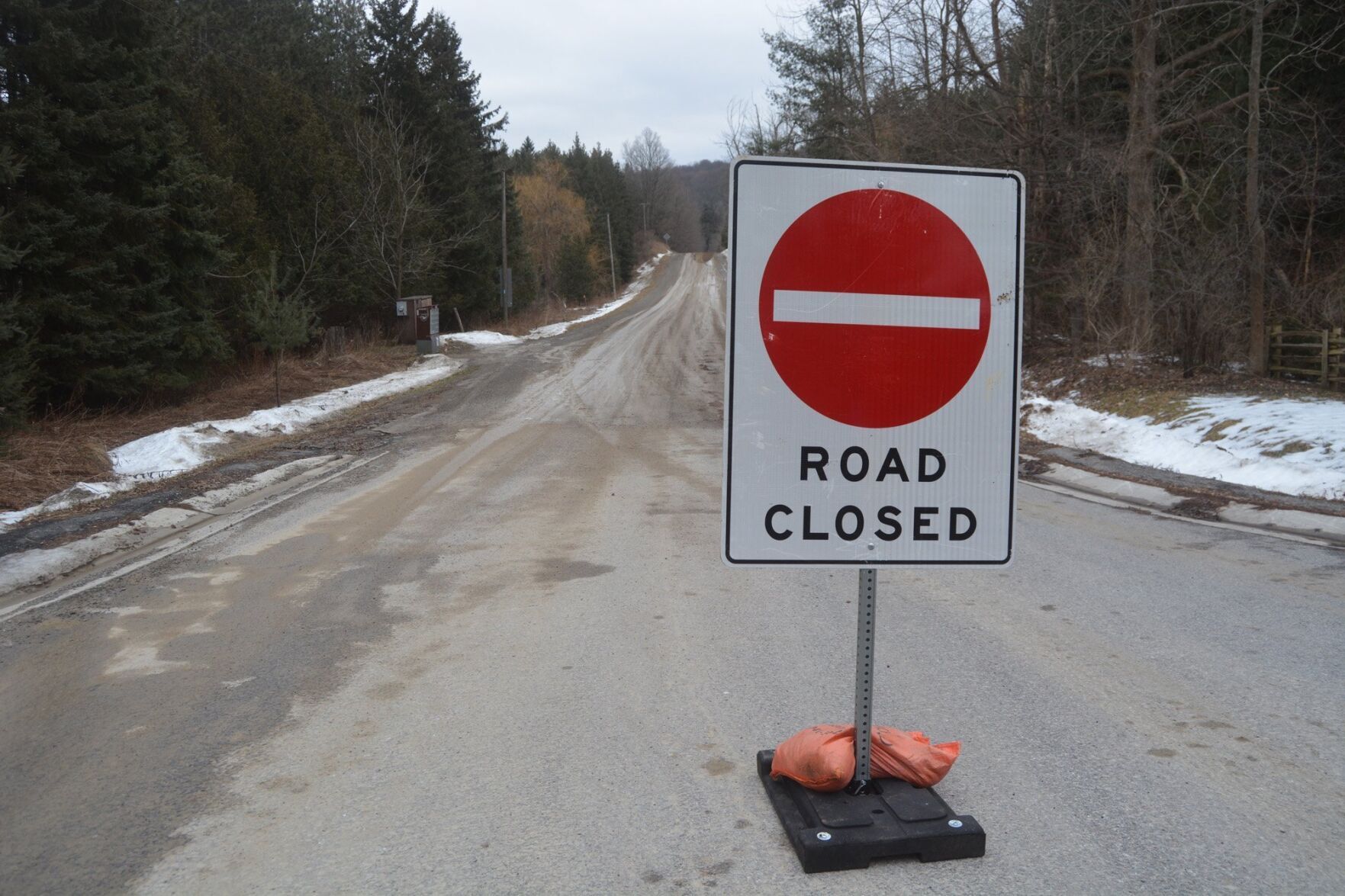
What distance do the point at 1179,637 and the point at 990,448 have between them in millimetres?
3229

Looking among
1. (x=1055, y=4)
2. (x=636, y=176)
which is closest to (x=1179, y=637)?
(x=1055, y=4)

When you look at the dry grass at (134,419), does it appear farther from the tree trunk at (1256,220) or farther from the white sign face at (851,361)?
the tree trunk at (1256,220)

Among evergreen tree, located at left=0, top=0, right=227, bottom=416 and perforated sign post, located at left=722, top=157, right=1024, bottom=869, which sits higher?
evergreen tree, located at left=0, top=0, right=227, bottom=416

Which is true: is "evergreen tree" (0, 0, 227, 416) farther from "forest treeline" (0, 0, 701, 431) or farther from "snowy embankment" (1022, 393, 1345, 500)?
"snowy embankment" (1022, 393, 1345, 500)

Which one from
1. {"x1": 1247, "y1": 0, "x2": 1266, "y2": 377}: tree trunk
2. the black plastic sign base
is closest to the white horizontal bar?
the black plastic sign base

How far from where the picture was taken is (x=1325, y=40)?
1716cm

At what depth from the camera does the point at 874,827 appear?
3.08 metres

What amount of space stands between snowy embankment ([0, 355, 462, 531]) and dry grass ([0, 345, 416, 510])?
0.80ft

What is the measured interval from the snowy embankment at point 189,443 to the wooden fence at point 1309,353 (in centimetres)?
1605

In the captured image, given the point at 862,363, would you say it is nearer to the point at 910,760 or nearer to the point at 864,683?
the point at 864,683

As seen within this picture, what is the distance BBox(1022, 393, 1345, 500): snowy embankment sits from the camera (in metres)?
9.89

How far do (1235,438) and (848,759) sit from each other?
1022 centimetres

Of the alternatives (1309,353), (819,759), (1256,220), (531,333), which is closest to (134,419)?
(819,759)

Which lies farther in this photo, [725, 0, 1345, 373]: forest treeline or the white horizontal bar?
[725, 0, 1345, 373]: forest treeline
